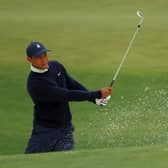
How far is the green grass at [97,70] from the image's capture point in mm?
8836

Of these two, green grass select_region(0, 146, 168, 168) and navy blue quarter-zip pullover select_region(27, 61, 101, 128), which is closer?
green grass select_region(0, 146, 168, 168)

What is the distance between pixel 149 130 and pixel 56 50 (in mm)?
5736

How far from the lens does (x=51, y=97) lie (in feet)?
21.5

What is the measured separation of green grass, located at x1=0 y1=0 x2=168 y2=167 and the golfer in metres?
0.53

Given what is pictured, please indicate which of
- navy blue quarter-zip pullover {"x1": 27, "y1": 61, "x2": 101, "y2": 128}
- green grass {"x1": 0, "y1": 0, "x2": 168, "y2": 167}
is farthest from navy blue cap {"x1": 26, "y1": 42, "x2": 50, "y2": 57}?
green grass {"x1": 0, "y1": 0, "x2": 168, "y2": 167}

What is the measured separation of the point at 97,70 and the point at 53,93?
6.64 meters

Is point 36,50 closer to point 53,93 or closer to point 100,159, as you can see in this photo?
point 53,93

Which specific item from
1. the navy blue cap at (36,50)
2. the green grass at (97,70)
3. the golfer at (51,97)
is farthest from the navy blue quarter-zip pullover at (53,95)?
the green grass at (97,70)

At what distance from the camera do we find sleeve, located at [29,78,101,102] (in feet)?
21.5

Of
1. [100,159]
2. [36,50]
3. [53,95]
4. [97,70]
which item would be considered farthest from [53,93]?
[97,70]

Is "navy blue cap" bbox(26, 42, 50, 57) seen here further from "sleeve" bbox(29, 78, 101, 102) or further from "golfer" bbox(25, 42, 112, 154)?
"sleeve" bbox(29, 78, 101, 102)

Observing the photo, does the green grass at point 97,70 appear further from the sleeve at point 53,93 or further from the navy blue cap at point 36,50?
the navy blue cap at point 36,50

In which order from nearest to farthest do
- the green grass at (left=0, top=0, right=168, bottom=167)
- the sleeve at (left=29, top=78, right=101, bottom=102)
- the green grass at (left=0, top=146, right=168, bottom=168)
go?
the green grass at (left=0, top=146, right=168, bottom=168)
the sleeve at (left=29, top=78, right=101, bottom=102)
the green grass at (left=0, top=0, right=168, bottom=167)

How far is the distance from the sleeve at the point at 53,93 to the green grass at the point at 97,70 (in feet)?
1.71
